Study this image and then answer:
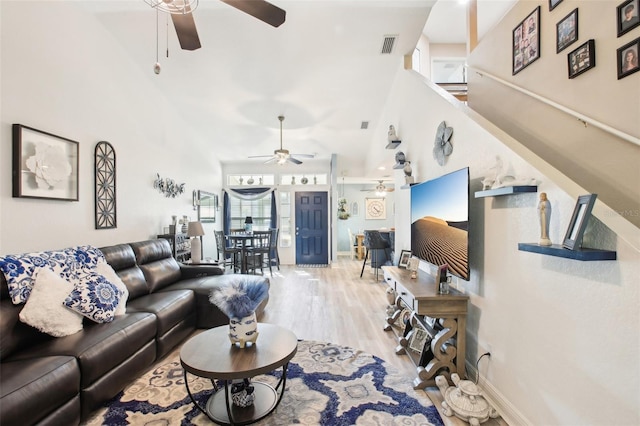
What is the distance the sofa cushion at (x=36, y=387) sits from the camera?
1.39 meters

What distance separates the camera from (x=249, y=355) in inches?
70.1

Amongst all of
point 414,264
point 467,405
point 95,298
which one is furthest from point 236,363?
point 414,264

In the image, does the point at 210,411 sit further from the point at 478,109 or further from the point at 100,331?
the point at 478,109

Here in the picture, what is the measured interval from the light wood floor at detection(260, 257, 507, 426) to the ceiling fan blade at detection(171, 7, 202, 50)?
9.40 feet

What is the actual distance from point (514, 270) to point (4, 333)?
10.3 ft

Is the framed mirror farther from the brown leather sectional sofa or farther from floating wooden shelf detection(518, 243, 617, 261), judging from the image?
→ floating wooden shelf detection(518, 243, 617, 261)

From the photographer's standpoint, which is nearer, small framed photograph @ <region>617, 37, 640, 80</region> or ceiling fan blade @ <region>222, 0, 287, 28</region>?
small framed photograph @ <region>617, 37, 640, 80</region>

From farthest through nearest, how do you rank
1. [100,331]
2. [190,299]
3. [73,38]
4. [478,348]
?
[190,299], [73,38], [478,348], [100,331]

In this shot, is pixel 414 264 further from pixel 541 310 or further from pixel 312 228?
pixel 312 228

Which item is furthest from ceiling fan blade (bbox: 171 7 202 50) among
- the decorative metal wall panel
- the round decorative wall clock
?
the round decorative wall clock

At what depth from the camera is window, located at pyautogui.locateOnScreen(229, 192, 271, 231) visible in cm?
769

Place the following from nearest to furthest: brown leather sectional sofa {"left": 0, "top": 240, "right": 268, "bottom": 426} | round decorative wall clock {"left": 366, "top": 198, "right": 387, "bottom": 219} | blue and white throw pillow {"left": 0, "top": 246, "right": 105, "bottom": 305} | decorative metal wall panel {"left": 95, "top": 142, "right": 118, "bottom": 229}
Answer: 1. brown leather sectional sofa {"left": 0, "top": 240, "right": 268, "bottom": 426}
2. blue and white throw pillow {"left": 0, "top": 246, "right": 105, "bottom": 305}
3. decorative metal wall panel {"left": 95, "top": 142, "right": 118, "bottom": 229}
4. round decorative wall clock {"left": 366, "top": 198, "right": 387, "bottom": 219}

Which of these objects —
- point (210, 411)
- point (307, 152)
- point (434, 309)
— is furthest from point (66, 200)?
point (307, 152)

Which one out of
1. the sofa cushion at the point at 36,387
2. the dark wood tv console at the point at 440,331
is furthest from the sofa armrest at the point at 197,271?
the dark wood tv console at the point at 440,331
